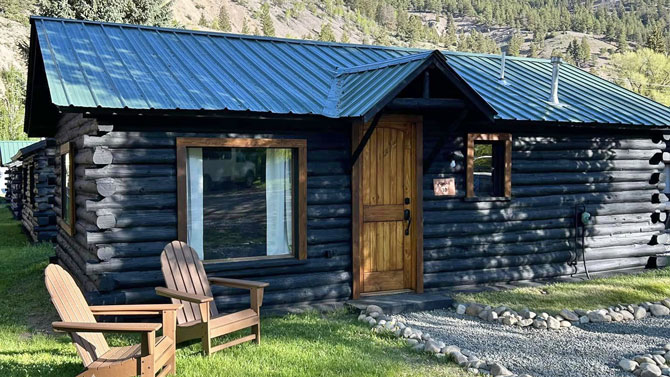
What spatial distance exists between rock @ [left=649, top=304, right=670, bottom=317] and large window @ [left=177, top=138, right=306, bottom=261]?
4.57 m

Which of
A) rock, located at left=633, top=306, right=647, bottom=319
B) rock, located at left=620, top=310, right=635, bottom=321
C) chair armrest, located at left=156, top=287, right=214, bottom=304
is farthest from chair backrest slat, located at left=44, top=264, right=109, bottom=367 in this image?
rock, located at left=633, top=306, right=647, bottom=319

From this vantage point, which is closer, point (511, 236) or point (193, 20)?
point (511, 236)

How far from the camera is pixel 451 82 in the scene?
7.89 meters

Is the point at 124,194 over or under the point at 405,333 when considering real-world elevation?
over

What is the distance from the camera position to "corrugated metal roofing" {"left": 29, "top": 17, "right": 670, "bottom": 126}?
7.56 metres

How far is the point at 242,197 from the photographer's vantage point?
26.4ft

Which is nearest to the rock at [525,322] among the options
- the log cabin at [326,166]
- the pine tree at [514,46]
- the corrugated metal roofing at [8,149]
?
the log cabin at [326,166]

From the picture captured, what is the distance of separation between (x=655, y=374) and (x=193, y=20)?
395ft

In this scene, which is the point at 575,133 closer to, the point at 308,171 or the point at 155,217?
the point at 308,171

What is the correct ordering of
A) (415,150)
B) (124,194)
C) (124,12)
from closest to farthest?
(124,194) → (415,150) → (124,12)

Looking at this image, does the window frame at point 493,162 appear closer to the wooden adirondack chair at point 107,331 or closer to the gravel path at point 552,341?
the gravel path at point 552,341

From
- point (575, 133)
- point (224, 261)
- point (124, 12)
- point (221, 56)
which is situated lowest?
point (224, 261)

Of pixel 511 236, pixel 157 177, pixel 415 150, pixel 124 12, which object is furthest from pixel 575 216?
pixel 124 12

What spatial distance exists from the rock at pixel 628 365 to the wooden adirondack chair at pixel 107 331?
414 cm
